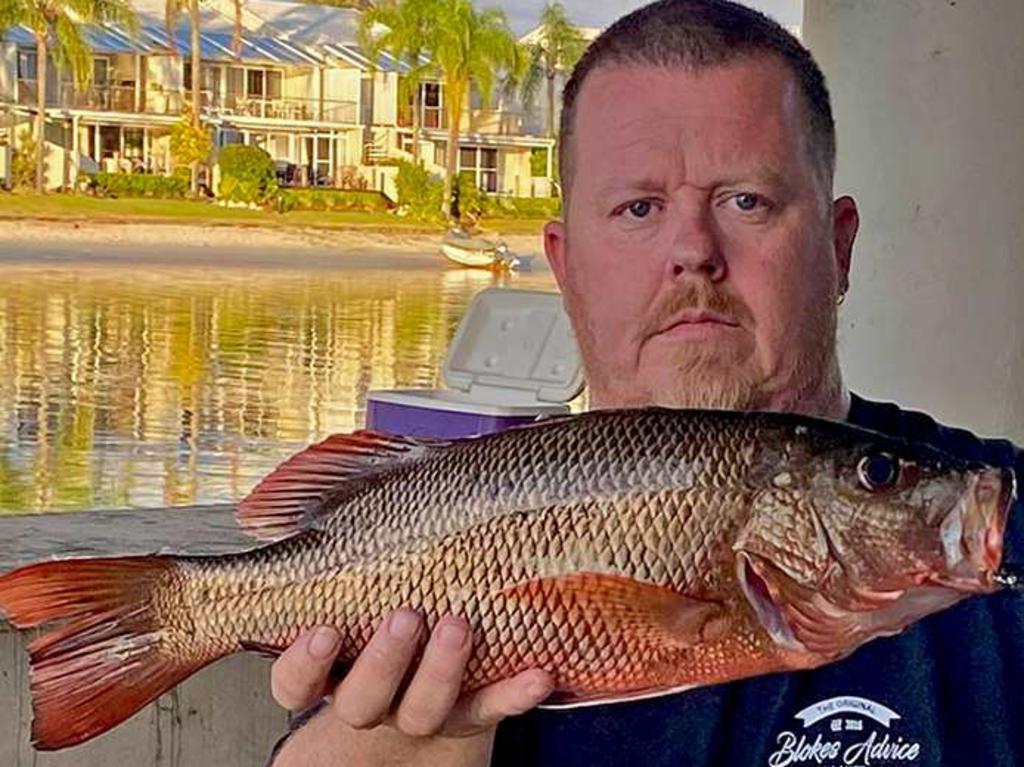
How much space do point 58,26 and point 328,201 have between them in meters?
8.26

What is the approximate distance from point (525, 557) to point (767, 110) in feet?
2.44

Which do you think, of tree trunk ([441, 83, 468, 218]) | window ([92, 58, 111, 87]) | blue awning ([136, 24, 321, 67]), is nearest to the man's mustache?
tree trunk ([441, 83, 468, 218])

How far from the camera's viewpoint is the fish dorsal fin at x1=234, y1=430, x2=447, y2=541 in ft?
5.91

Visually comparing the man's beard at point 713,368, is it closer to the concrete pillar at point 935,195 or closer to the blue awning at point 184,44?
the concrete pillar at point 935,195

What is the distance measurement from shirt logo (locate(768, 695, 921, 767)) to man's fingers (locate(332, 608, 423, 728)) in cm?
48

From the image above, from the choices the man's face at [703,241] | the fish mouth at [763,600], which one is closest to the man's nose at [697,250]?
A: the man's face at [703,241]

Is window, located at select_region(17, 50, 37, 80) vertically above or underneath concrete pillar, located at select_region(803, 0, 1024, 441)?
above

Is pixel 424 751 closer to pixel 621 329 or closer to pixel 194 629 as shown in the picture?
pixel 194 629

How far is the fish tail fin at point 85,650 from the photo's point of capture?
5.70ft

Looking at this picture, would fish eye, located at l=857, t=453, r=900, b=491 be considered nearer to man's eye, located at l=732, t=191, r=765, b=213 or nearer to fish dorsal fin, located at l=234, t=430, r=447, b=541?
fish dorsal fin, located at l=234, t=430, r=447, b=541

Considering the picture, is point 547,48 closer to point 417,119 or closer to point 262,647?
point 417,119

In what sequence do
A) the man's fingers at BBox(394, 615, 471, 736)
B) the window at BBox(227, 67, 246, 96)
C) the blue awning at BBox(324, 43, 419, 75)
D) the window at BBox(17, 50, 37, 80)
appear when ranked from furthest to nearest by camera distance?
the blue awning at BBox(324, 43, 419, 75)
the window at BBox(227, 67, 246, 96)
the window at BBox(17, 50, 37, 80)
the man's fingers at BBox(394, 615, 471, 736)

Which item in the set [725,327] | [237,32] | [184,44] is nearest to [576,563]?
[725,327]

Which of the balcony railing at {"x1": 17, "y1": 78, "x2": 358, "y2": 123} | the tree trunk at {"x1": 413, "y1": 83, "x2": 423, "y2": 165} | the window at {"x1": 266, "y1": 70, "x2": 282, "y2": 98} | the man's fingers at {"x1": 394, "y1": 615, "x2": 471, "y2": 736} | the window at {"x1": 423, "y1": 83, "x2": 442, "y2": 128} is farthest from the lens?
the window at {"x1": 423, "y1": 83, "x2": 442, "y2": 128}
